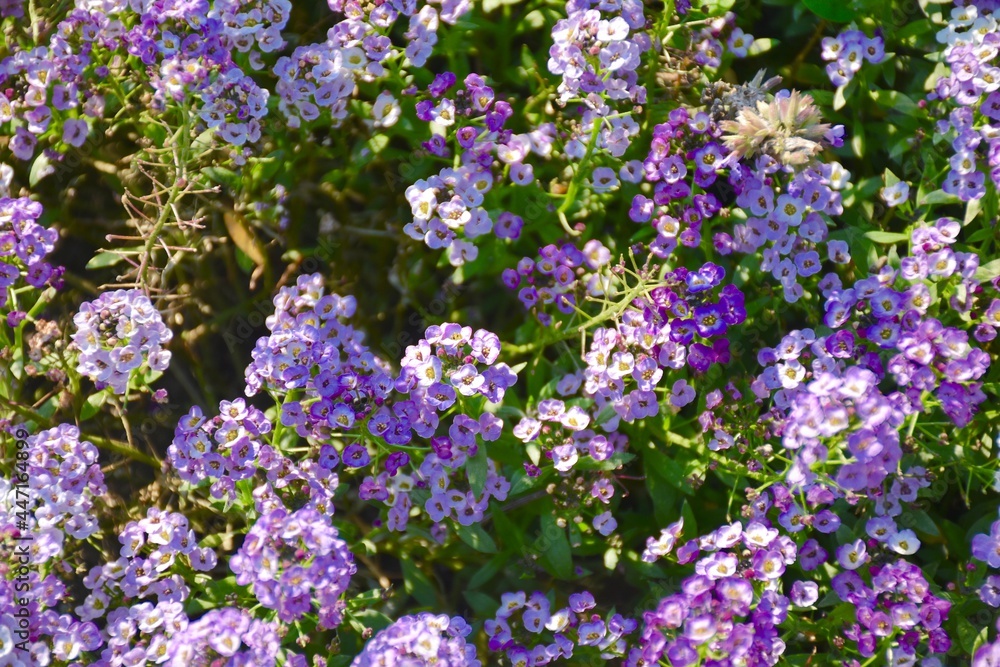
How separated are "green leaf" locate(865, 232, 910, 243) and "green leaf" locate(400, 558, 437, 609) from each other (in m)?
2.32

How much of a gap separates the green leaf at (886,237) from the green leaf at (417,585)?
7.61 ft

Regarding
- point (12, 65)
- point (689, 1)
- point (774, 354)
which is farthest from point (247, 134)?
point (774, 354)

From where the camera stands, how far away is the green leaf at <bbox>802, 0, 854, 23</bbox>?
4.01m

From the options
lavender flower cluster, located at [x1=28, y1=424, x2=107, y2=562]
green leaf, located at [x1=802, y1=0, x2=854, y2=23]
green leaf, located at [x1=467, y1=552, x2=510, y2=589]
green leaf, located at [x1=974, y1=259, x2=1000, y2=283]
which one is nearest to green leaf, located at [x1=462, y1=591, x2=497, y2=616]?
green leaf, located at [x1=467, y1=552, x2=510, y2=589]

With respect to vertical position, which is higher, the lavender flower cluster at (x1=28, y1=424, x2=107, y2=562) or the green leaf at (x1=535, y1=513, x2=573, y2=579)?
the lavender flower cluster at (x1=28, y1=424, x2=107, y2=562)

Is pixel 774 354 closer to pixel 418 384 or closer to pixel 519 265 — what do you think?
pixel 519 265

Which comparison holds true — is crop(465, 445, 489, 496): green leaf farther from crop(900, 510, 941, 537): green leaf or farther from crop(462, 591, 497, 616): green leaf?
crop(900, 510, 941, 537): green leaf

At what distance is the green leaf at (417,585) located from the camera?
13.2 feet

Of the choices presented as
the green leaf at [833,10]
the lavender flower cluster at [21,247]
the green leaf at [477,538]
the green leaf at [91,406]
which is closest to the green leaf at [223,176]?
the lavender flower cluster at [21,247]

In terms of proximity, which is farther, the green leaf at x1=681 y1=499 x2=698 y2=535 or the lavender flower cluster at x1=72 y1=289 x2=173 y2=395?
the green leaf at x1=681 y1=499 x2=698 y2=535

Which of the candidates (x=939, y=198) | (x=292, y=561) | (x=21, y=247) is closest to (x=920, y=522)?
(x=939, y=198)

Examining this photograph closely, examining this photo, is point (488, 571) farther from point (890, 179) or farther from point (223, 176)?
point (890, 179)

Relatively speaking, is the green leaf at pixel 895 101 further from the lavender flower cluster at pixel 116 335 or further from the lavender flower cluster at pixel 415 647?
the lavender flower cluster at pixel 116 335

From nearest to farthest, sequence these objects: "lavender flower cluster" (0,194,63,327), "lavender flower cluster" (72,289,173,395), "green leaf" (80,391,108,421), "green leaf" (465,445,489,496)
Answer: "lavender flower cluster" (72,289,173,395)
"green leaf" (465,445,489,496)
"lavender flower cluster" (0,194,63,327)
"green leaf" (80,391,108,421)
